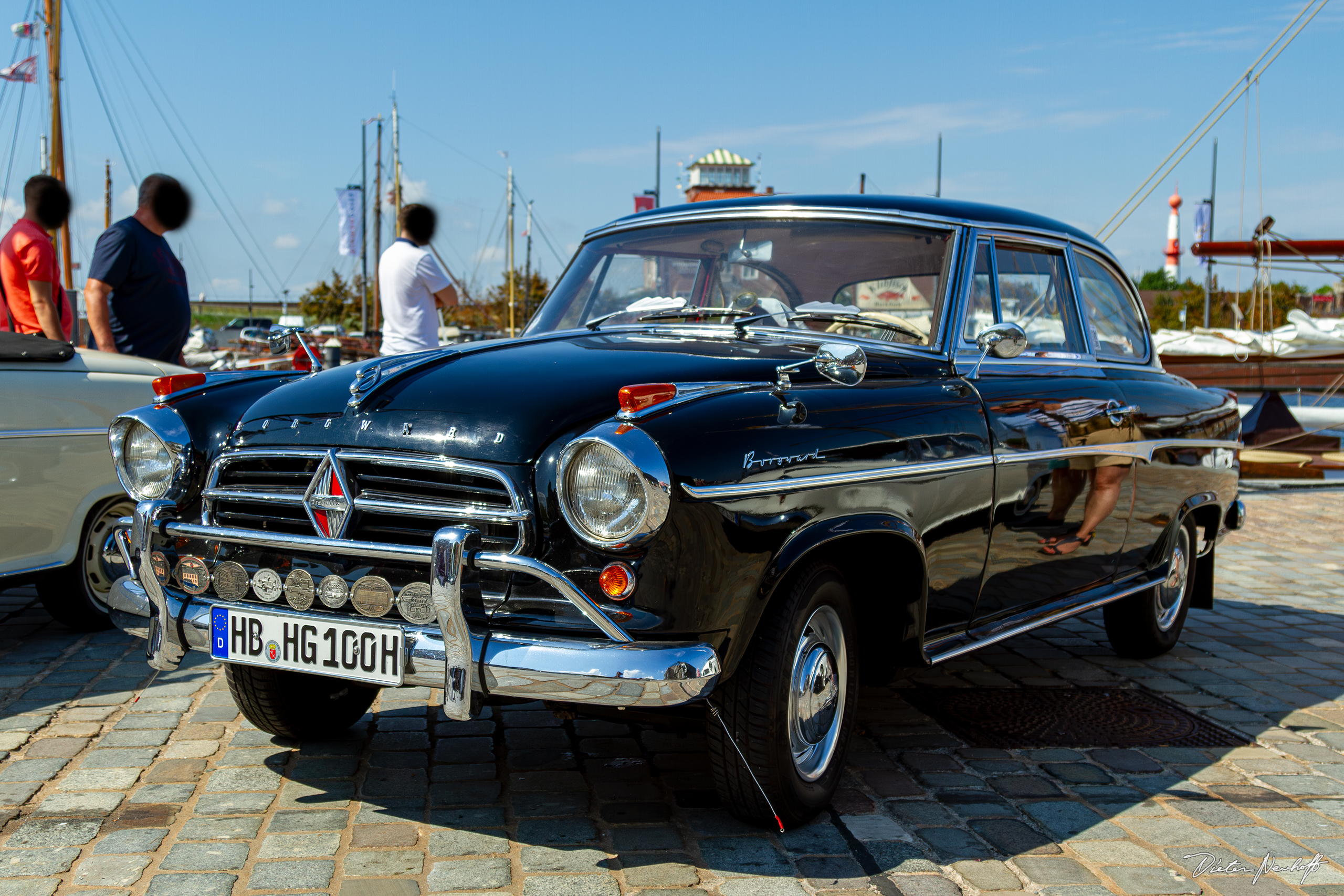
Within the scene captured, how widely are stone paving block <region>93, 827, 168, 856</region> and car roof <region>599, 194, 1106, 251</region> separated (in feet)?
9.27

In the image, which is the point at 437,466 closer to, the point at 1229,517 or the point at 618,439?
the point at 618,439

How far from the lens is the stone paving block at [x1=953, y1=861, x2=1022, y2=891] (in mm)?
3021

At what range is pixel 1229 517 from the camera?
5973mm

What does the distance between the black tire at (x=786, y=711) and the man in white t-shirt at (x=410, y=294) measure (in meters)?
4.18

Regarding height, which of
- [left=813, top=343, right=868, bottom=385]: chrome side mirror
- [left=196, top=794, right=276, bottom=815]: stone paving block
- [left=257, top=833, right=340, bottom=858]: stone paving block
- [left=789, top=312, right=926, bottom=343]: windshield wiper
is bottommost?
[left=196, top=794, right=276, bottom=815]: stone paving block

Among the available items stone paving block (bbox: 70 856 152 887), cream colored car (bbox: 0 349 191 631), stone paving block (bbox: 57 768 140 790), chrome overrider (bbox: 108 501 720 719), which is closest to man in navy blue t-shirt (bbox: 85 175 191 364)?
cream colored car (bbox: 0 349 191 631)

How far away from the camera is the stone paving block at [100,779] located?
363 centimetres

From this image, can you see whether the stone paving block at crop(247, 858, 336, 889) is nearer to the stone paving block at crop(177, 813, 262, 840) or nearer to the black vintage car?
the stone paving block at crop(177, 813, 262, 840)

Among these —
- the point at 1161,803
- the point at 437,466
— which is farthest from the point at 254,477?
the point at 1161,803

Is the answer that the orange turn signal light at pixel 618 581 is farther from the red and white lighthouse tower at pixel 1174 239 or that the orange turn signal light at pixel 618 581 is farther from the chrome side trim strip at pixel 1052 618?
the red and white lighthouse tower at pixel 1174 239

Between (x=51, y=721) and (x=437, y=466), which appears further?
(x=51, y=721)

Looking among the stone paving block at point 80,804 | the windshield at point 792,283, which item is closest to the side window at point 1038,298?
the windshield at point 792,283

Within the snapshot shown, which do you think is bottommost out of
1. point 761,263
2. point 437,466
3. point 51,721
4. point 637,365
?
point 51,721

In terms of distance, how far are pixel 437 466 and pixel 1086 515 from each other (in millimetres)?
2643
